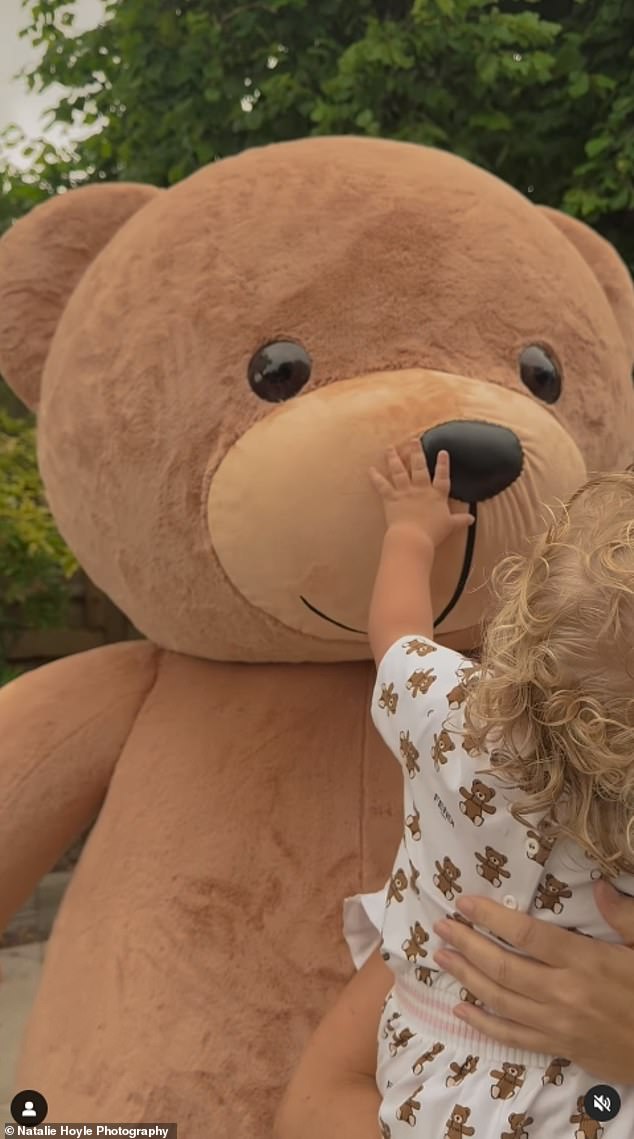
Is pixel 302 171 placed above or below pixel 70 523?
above

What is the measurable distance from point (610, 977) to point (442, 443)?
0.44 metres

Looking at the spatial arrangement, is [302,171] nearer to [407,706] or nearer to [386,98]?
[407,706]

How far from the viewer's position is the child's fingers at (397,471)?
967 millimetres

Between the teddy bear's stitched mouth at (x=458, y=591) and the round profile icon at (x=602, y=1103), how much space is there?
426 mm

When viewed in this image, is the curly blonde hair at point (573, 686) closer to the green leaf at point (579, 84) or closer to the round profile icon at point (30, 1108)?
the round profile icon at point (30, 1108)

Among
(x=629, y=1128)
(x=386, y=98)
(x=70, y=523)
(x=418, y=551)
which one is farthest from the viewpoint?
(x=386, y=98)

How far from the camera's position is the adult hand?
30.3 inches

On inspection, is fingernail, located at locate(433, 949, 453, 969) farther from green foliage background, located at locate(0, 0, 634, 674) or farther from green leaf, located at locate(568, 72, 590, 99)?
green leaf, located at locate(568, 72, 590, 99)

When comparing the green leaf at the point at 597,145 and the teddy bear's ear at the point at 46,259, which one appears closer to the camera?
the teddy bear's ear at the point at 46,259

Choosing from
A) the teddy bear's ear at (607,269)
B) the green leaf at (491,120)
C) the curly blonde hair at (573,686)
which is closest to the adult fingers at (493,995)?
the curly blonde hair at (573,686)

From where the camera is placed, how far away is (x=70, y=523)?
3.88ft

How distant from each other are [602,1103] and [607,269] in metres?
0.92

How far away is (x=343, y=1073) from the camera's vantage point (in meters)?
0.96

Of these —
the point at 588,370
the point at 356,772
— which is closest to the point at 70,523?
the point at 356,772
